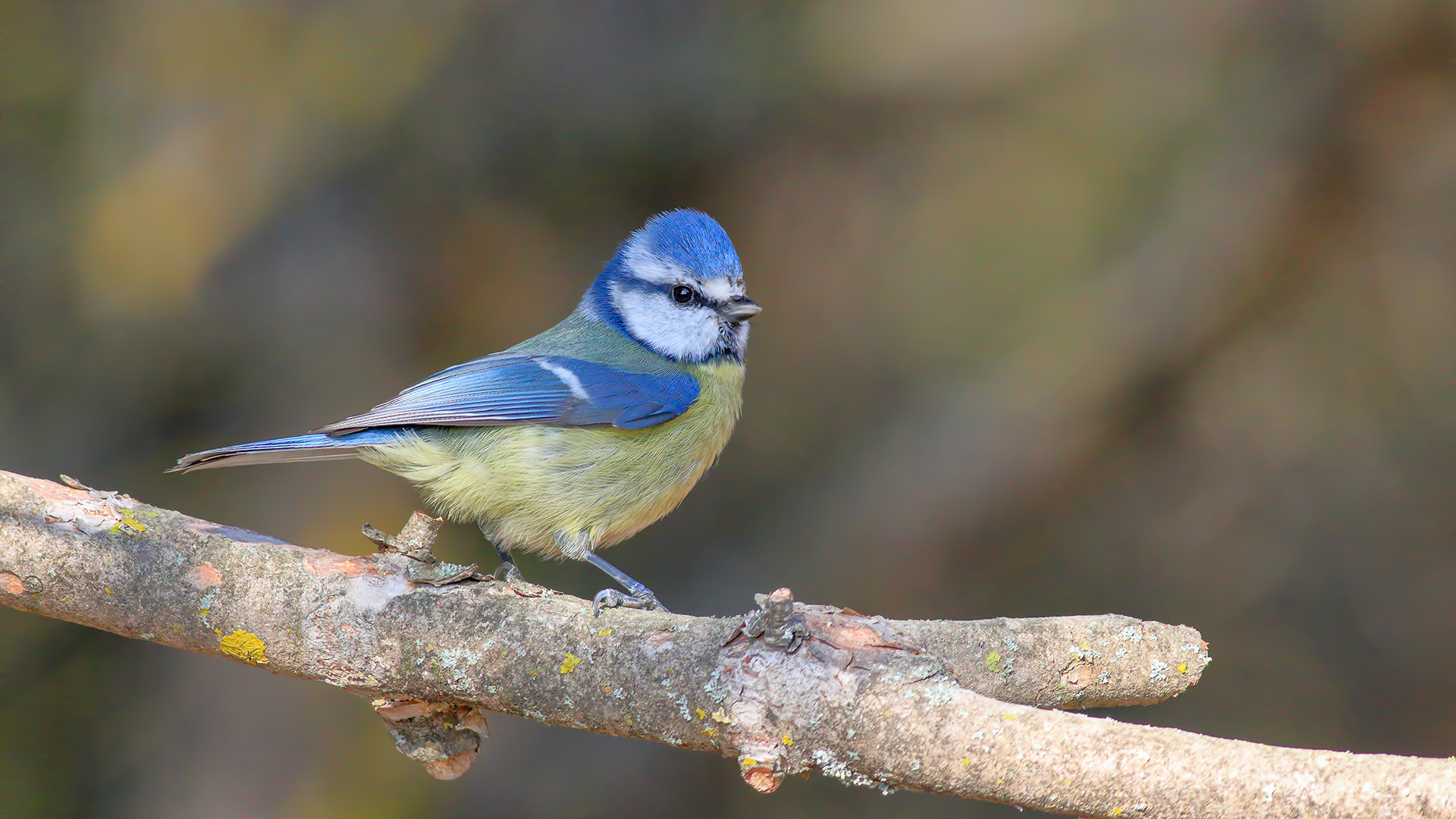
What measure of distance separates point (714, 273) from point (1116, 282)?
190 cm

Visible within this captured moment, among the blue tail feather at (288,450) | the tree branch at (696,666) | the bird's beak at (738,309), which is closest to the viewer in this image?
the tree branch at (696,666)

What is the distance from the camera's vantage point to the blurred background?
12.3 feet

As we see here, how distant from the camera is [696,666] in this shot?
5.71ft

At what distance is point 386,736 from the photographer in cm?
377

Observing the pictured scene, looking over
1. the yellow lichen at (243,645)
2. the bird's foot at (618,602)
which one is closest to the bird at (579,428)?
the bird's foot at (618,602)

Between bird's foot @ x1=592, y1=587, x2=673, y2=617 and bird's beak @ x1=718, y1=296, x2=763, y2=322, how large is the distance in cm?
97

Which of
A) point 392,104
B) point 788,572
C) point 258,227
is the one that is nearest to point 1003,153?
point 788,572

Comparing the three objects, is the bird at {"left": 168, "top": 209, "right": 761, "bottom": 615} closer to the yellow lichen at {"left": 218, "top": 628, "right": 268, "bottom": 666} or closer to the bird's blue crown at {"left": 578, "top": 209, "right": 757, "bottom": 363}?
the bird's blue crown at {"left": 578, "top": 209, "right": 757, "bottom": 363}

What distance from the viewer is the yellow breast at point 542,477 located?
8.50ft

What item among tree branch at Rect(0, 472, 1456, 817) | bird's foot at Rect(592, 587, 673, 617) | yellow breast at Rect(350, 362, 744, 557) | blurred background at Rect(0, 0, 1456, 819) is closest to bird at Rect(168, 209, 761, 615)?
yellow breast at Rect(350, 362, 744, 557)

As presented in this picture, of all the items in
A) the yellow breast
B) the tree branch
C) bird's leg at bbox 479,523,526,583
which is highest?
the yellow breast

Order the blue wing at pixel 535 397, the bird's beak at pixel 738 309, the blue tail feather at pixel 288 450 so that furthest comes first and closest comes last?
the bird's beak at pixel 738 309
the blue wing at pixel 535 397
the blue tail feather at pixel 288 450

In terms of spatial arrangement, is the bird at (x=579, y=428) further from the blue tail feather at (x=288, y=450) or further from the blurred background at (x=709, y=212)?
the blurred background at (x=709, y=212)

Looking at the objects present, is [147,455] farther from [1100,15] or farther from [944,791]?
[1100,15]
